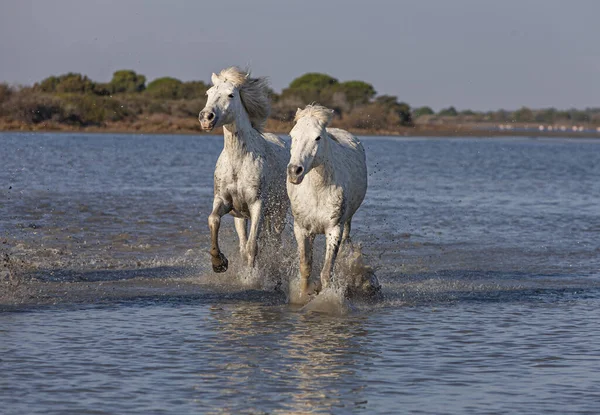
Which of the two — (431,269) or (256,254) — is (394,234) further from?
(256,254)

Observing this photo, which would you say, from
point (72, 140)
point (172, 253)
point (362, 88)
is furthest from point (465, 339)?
point (362, 88)

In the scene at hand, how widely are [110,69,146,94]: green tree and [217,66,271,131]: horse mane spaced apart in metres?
82.7

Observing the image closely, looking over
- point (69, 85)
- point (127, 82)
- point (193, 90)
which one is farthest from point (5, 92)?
point (127, 82)

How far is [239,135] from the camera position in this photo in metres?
11.9

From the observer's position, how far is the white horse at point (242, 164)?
11672mm

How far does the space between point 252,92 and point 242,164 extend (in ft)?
2.86

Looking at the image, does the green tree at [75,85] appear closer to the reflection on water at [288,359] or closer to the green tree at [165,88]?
the green tree at [165,88]

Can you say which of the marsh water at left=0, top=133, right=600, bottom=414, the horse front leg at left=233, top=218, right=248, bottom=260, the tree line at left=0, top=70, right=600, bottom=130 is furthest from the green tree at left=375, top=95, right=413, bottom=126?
the horse front leg at left=233, top=218, right=248, bottom=260

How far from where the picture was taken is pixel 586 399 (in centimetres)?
761

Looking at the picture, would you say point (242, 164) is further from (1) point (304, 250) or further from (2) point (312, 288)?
(2) point (312, 288)

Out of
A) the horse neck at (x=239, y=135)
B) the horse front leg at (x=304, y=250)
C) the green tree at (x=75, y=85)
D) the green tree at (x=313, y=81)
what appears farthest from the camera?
the green tree at (x=313, y=81)

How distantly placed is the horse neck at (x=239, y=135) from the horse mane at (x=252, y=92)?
0.24 meters

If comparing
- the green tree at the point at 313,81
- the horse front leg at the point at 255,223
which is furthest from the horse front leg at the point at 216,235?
the green tree at the point at 313,81

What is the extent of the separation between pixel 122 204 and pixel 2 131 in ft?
118
